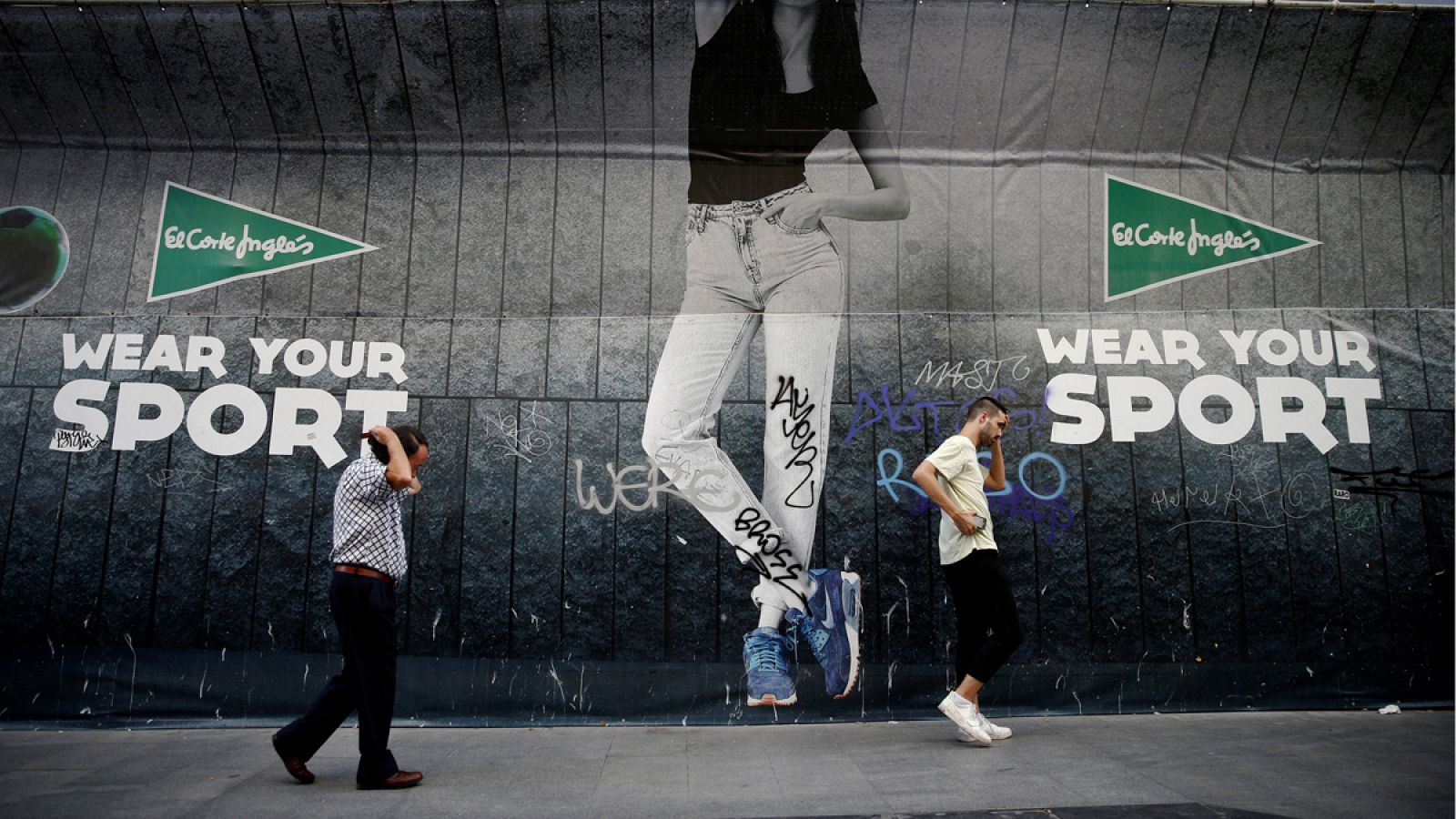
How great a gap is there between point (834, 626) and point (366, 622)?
2298 mm

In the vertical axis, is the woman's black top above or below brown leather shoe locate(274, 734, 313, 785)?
above

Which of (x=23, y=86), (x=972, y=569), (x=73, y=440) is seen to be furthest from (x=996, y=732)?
(x=23, y=86)

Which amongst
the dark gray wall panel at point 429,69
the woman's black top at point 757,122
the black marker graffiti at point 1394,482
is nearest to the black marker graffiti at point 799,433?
the woman's black top at point 757,122

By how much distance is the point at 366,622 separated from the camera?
144 inches

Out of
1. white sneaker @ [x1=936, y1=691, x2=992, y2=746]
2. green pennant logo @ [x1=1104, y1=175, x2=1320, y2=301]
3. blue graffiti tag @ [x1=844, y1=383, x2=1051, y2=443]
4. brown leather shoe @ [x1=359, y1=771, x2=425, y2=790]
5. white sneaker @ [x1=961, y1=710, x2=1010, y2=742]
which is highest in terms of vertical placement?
green pennant logo @ [x1=1104, y1=175, x2=1320, y2=301]

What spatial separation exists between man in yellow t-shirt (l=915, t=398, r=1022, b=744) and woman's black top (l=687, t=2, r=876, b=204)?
1.73m

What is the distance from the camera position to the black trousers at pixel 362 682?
359 cm

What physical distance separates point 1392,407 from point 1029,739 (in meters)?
2.81

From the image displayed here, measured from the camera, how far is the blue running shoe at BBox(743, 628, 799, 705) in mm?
4863

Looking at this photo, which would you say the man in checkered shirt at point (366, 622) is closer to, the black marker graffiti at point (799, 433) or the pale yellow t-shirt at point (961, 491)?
the black marker graffiti at point (799, 433)

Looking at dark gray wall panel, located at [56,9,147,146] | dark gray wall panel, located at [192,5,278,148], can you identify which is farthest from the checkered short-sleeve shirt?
dark gray wall panel, located at [56,9,147,146]

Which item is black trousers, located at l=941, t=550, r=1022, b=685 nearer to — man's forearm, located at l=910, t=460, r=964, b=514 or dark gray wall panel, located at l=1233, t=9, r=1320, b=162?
man's forearm, located at l=910, t=460, r=964, b=514

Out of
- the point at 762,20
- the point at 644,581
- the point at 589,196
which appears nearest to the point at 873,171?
the point at 762,20

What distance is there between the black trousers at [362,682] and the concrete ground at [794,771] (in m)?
0.15
